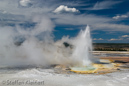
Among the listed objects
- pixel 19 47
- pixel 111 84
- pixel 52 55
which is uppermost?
pixel 19 47

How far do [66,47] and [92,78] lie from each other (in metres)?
12.5

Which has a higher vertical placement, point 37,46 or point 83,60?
point 37,46

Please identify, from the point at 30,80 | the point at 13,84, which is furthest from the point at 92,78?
the point at 13,84

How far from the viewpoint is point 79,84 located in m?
9.46

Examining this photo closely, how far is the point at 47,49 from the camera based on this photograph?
853 inches

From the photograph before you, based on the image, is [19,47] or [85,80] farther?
[19,47]

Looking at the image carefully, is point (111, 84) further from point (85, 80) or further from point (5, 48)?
point (5, 48)

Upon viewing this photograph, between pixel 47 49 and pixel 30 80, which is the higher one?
pixel 47 49

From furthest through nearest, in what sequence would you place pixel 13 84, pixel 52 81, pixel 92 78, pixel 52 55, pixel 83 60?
pixel 52 55 < pixel 83 60 < pixel 92 78 < pixel 52 81 < pixel 13 84

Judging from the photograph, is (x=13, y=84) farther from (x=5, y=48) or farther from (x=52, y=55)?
(x=5, y=48)

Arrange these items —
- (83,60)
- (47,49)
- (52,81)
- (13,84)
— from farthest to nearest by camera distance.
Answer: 1. (47,49)
2. (83,60)
3. (52,81)
4. (13,84)

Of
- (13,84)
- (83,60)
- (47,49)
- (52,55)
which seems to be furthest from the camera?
(47,49)

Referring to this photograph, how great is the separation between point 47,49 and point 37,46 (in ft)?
6.31

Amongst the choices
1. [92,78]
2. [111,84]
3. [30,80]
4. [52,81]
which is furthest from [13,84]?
[111,84]
